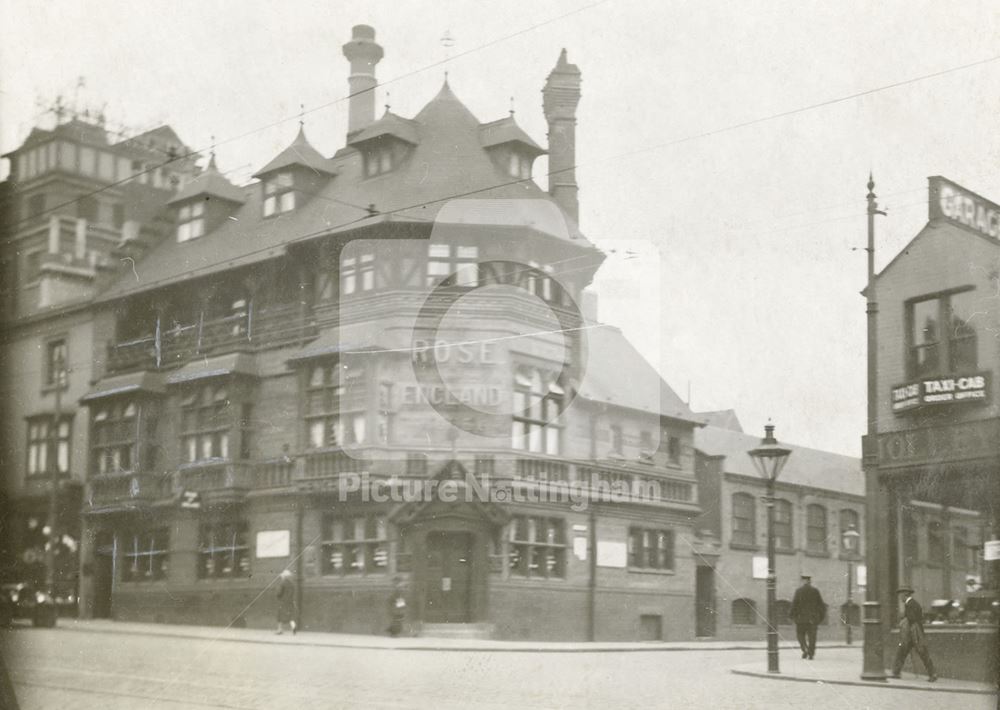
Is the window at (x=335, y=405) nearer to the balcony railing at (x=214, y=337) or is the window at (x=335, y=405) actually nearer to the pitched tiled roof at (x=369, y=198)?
the balcony railing at (x=214, y=337)

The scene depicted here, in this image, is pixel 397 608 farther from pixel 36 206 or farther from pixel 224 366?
pixel 36 206

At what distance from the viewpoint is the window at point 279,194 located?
10.1 meters

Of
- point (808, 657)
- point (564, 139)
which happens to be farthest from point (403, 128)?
→ point (808, 657)

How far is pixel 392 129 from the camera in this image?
9375 millimetres

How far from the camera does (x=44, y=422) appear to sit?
37.2 feet

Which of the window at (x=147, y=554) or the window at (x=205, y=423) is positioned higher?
the window at (x=205, y=423)

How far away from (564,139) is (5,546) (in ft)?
24.7

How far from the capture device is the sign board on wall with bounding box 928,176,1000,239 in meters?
7.38

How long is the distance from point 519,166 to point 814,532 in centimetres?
362

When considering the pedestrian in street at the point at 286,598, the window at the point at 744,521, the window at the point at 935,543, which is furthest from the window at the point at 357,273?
the window at the point at 935,543

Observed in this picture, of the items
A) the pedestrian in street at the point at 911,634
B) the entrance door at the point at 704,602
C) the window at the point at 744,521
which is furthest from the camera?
the entrance door at the point at 704,602

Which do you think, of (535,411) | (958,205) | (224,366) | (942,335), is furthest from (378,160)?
(942,335)

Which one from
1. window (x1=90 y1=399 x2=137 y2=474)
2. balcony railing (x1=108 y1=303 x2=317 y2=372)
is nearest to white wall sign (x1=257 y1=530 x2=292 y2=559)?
balcony railing (x1=108 y1=303 x2=317 y2=372)

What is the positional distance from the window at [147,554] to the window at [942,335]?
691 centimetres
